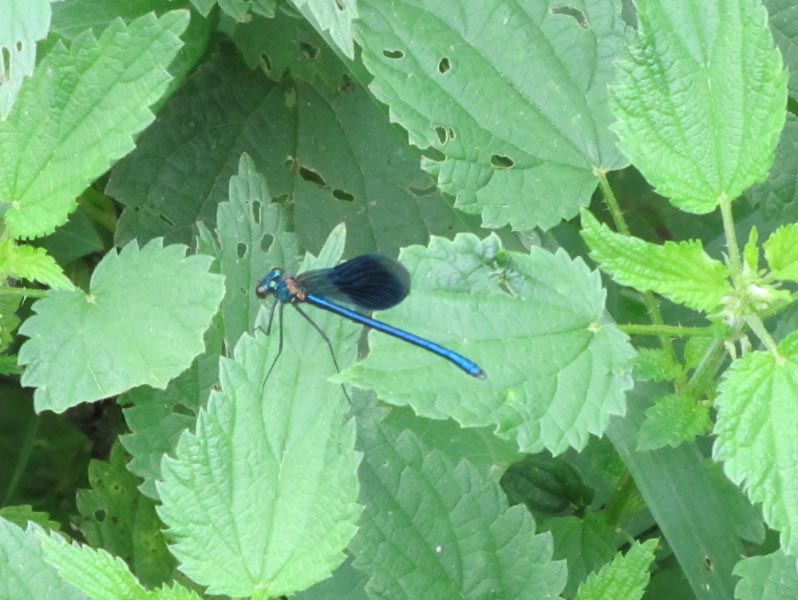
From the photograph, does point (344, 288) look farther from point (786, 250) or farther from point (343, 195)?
point (786, 250)

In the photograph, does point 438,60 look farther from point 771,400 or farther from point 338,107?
point 771,400

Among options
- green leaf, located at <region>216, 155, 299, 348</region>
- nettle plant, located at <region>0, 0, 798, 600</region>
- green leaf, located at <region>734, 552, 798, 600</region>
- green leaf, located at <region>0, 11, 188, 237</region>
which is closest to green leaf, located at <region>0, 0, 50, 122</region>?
nettle plant, located at <region>0, 0, 798, 600</region>

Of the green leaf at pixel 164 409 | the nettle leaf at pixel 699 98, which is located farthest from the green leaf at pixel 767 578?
the green leaf at pixel 164 409

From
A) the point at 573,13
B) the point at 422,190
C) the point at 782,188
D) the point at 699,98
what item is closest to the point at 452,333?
the point at 699,98

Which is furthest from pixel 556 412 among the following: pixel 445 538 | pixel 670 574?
pixel 670 574

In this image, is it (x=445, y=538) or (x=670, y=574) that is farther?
(x=670, y=574)
